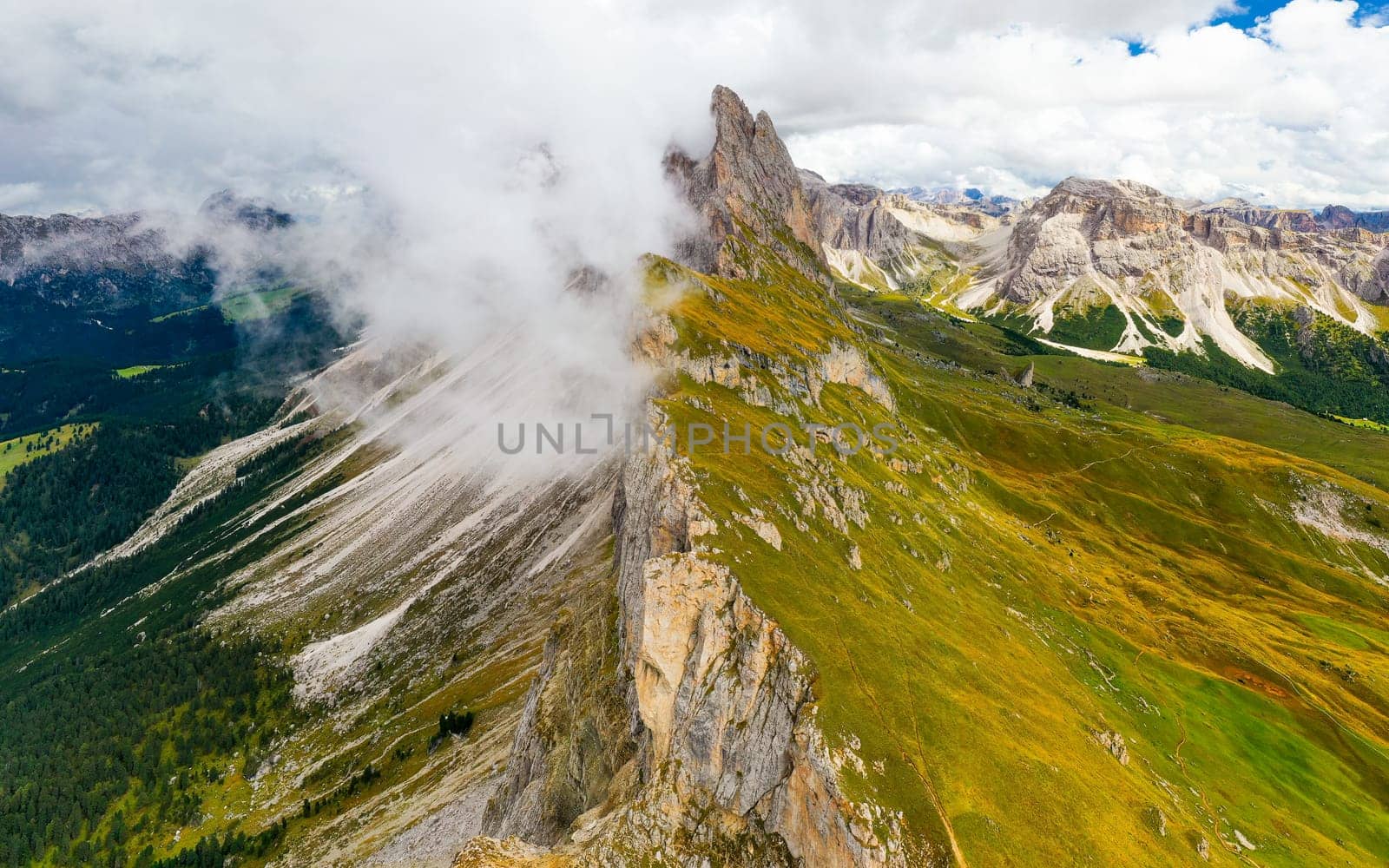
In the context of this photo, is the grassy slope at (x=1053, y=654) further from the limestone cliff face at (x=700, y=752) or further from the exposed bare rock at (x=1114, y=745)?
the limestone cliff face at (x=700, y=752)

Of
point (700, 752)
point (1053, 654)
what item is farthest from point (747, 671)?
point (1053, 654)

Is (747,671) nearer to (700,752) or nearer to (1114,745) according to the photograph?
(700,752)

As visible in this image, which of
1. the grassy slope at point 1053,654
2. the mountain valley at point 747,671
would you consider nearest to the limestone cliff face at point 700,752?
the mountain valley at point 747,671

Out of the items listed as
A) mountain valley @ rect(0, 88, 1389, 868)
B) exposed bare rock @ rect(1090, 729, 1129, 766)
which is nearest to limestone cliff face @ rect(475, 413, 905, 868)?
mountain valley @ rect(0, 88, 1389, 868)

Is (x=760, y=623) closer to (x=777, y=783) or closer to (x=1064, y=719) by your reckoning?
(x=777, y=783)

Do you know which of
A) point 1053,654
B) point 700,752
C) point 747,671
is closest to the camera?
point 700,752

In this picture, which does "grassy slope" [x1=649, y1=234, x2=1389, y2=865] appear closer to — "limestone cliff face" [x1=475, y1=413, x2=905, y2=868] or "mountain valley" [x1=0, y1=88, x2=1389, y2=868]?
"mountain valley" [x1=0, y1=88, x2=1389, y2=868]

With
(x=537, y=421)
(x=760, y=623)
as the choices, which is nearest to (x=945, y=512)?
(x=760, y=623)

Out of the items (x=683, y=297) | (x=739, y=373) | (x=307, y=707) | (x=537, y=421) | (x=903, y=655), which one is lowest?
(x=307, y=707)
